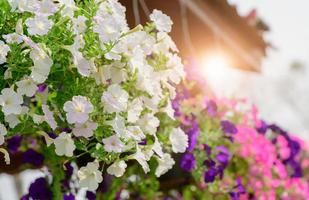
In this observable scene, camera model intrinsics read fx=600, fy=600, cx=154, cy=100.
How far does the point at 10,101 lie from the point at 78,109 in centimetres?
19

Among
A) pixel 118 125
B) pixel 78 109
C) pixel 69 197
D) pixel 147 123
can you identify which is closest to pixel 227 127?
pixel 69 197

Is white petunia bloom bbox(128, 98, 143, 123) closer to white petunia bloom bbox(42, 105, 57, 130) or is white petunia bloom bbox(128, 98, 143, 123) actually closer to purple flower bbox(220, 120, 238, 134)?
white petunia bloom bbox(42, 105, 57, 130)

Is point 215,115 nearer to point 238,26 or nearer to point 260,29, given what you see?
point 238,26

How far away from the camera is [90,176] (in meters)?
1.79

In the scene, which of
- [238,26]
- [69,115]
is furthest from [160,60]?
[238,26]

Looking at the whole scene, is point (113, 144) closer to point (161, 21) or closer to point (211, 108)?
point (161, 21)

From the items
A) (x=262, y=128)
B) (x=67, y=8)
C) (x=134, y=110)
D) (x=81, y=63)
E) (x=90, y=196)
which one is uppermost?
(x=67, y=8)

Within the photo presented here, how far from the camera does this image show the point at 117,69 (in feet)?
6.11

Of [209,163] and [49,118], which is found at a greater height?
[49,118]

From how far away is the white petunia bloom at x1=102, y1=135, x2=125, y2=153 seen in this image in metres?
1.74

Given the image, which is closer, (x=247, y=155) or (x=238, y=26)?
(x=247, y=155)

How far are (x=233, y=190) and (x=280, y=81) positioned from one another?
19.7 metres

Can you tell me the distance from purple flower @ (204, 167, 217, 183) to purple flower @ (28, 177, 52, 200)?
68cm

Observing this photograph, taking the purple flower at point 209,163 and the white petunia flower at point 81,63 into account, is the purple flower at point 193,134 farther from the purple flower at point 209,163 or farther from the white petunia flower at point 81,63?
the white petunia flower at point 81,63
